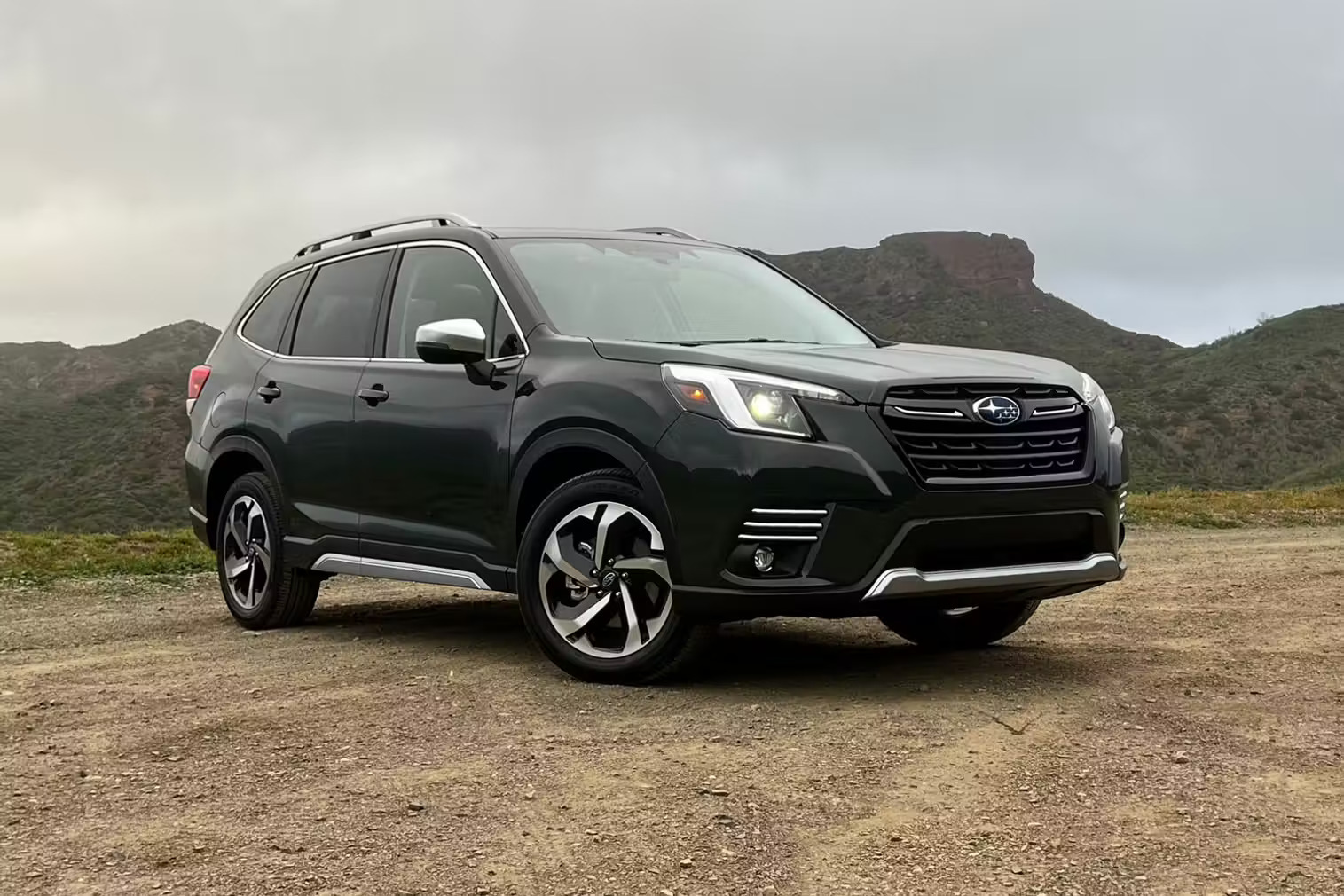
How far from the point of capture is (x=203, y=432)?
7.78m

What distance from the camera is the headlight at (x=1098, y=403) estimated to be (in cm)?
528

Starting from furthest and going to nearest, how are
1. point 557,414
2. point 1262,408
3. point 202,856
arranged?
1. point 1262,408
2. point 557,414
3. point 202,856

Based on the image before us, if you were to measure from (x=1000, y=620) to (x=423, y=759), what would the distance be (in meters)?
3.03

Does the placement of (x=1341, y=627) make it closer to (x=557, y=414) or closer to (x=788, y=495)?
(x=788, y=495)

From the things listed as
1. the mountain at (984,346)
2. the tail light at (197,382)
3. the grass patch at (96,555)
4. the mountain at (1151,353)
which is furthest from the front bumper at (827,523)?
the mountain at (984,346)

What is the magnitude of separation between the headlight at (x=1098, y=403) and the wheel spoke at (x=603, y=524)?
71.2 inches

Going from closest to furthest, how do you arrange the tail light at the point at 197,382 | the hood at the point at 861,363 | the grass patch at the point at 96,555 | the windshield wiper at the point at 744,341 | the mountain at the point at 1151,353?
1. the hood at the point at 861,363
2. the windshield wiper at the point at 744,341
3. the tail light at the point at 197,382
4. the grass patch at the point at 96,555
5. the mountain at the point at 1151,353

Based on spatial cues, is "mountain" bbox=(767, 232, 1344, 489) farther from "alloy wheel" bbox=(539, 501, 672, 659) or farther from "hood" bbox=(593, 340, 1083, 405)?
"alloy wheel" bbox=(539, 501, 672, 659)

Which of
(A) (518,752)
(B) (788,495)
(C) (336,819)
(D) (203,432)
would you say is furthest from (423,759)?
(D) (203,432)

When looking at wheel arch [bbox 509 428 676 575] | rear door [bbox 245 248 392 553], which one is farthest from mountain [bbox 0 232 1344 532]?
wheel arch [bbox 509 428 676 575]

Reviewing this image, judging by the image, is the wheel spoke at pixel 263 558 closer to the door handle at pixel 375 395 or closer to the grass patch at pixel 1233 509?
the door handle at pixel 375 395

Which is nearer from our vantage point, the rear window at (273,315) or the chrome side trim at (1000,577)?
the chrome side trim at (1000,577)

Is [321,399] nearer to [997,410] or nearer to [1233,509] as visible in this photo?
[997,410]

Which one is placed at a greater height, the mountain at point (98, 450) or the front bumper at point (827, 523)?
the front bumper at point (827, 523)
